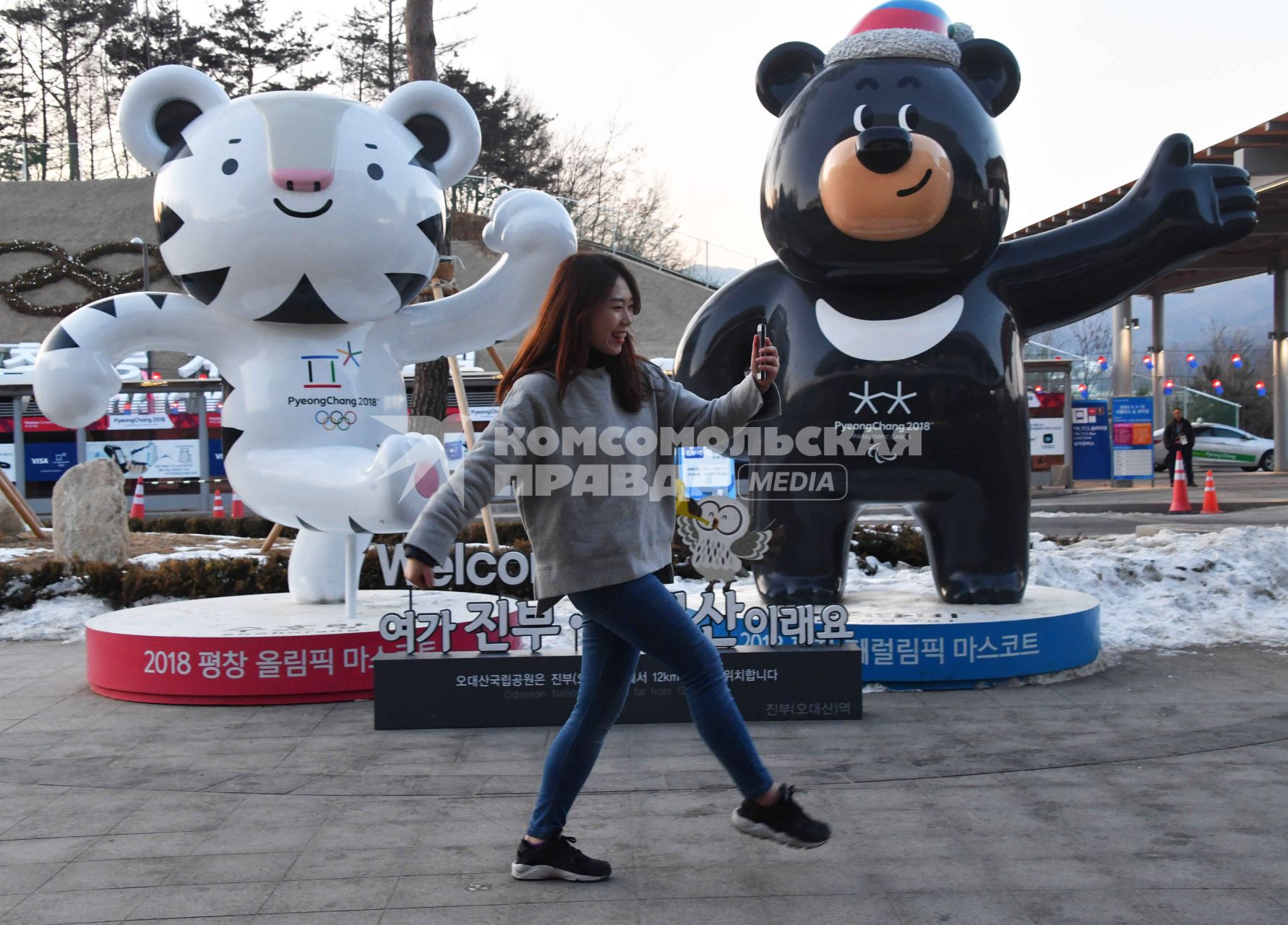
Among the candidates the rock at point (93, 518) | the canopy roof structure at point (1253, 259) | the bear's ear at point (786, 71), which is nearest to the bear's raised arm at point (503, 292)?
the bear's ear at point (786, 71)

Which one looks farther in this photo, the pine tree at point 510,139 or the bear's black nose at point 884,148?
the pine tree at point 510,139

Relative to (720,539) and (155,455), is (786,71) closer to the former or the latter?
(720,539)

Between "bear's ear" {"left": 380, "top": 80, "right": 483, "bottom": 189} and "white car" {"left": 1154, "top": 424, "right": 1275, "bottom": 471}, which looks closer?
"bear's ear" {"left": 380, "top": 80, "right": 483, "bottom": 189}

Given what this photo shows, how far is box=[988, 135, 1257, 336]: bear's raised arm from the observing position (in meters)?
5.50

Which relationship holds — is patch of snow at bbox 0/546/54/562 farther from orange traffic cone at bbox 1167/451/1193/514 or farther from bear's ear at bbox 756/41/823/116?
orange traffic cone at bbox 1167/451/1193/514

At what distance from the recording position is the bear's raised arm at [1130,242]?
550 centimetres

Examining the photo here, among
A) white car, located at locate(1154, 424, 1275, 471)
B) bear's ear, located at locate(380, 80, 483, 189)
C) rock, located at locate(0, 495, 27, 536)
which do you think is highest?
bear's ear, located at locate(380, 80, 483, 189)

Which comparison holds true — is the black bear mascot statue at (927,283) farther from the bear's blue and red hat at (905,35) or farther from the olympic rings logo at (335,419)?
the olympic rings logo at (335,419)

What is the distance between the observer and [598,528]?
112 inches

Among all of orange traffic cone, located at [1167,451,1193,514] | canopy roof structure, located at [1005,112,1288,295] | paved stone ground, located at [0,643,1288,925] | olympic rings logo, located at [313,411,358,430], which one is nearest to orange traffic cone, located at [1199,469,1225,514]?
orange traffic cone, located at [1167,451,1193,514]

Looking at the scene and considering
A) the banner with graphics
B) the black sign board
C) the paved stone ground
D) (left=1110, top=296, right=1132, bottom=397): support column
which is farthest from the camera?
(left=1110, top=296, right=1132, bottom=397): support column

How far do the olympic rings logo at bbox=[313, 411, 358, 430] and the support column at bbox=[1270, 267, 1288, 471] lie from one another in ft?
72.2

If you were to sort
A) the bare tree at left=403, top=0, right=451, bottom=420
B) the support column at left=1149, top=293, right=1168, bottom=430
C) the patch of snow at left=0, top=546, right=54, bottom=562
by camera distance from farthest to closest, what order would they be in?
the support column at left=1149, top=293, right=1168, bottom=430
the bare tree at left=403, top=0, right=451, bottom=420
the patch of snow at left=0, top=546, right=54, bottom=562

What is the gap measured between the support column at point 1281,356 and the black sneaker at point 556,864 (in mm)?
23676
